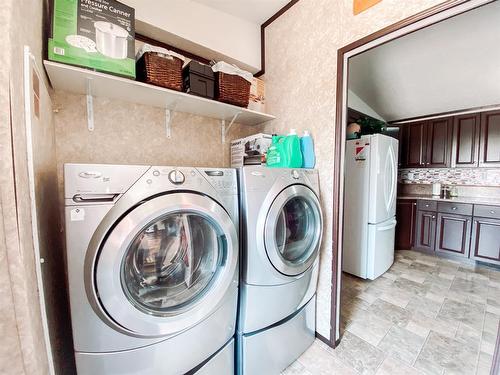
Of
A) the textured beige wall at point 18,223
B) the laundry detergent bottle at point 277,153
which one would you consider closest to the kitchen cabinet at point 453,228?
the laundry detergent bottle at point 277,153

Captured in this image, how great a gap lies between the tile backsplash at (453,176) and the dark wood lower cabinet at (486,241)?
0.70 metres

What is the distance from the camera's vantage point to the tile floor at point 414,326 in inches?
51.8

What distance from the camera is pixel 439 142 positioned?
124 inches

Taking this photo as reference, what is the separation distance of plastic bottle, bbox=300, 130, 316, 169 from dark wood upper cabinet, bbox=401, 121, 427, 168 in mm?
2881

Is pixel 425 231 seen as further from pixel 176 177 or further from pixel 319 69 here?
pixel 176 177

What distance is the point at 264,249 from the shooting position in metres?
1.08

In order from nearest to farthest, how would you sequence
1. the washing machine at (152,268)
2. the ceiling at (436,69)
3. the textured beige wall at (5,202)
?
the textured beige wall at (5,202), the washing machine at (152,268), the ceiling at (436,69)

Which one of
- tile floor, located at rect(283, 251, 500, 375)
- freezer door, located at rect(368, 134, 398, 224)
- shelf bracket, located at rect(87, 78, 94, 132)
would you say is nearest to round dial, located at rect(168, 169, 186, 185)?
shelf bracket, located at rect(87, 78, 94, 132)

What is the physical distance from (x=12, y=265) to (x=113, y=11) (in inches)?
Answer: 44.6

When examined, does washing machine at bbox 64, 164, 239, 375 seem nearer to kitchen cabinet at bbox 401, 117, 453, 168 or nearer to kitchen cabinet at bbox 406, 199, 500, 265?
kitchen cabinet at bbox 406, 199, 500, 265

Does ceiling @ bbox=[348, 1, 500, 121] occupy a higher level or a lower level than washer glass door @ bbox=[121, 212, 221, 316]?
higher

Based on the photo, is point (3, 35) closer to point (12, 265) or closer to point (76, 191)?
point (76, 191)

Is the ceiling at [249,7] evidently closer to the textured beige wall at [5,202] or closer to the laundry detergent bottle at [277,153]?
the laundry detergent bottle at [277,153]

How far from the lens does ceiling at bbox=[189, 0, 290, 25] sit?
1531 millimetres
